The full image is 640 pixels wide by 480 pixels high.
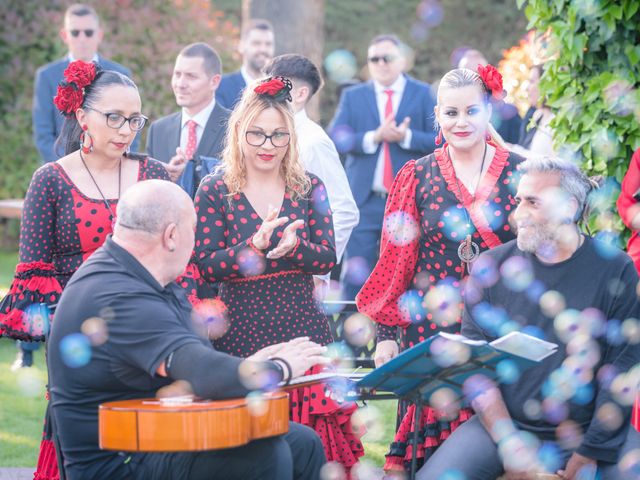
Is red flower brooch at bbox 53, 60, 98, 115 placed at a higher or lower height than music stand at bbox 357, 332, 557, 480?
higher

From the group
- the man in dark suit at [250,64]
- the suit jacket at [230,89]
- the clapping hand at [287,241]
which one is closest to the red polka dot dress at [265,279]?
the clapping hand at [287,241]

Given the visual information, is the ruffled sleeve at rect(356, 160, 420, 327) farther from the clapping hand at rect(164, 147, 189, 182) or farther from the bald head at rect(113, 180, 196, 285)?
the clapping hand at rect(164, 147, 189, 182)

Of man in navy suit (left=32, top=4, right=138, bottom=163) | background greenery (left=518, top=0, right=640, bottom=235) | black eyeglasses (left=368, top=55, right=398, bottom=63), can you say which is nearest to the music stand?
background greenery (left=518, top=0, right=640, bottom=235)

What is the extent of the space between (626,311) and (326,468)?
55.8 inches

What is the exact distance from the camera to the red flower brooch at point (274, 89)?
522 centimetres

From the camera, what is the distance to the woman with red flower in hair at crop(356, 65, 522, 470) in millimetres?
5066

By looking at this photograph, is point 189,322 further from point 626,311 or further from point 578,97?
point 578,97

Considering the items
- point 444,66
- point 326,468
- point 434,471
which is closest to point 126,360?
point 326,468

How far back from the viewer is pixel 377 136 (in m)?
8.99

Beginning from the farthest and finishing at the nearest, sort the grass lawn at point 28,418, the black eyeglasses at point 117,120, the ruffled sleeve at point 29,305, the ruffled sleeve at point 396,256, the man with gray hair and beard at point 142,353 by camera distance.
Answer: the grass lawn at point 28,418, the black eyeglasses at point 117,120, the ruffled sleeve at point 396,256, the ruffled sleeve at point 29,305, the man with gray hair and beard at point 142,353

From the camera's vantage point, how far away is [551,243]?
4.73 meters

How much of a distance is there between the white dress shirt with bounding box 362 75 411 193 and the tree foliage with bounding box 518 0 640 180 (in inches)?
98.7

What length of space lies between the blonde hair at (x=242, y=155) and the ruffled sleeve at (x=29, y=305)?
94cm

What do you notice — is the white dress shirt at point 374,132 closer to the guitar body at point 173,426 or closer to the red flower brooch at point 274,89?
the red flower brooch at point 274,89
